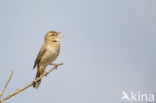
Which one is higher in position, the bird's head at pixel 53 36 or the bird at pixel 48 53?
the bird's head at pixel 53 36

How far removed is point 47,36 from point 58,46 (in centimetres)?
57

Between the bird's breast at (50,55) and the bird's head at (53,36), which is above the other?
the bird's head at (53,36)

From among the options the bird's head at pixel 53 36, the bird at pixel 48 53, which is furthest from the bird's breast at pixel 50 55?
the bird's head at pixel 53 36

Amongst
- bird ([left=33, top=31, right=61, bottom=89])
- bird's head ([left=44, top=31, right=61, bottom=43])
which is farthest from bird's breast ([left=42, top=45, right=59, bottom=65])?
bird's head ([left=44, top=31, right=61, bottom=43])

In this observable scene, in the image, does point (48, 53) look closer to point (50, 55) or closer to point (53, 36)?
point (50, 55)

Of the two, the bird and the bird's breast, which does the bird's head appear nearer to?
the bird

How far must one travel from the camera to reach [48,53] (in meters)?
7.90

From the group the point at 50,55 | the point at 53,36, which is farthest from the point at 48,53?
the point at 53,36

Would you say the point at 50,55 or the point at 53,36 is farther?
the point at 53,36

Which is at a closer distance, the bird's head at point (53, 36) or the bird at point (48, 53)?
the bird at point (48, 53)

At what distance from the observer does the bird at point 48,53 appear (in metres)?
7.84

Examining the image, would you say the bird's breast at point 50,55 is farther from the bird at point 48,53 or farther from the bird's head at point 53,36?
the bird's head at point 53,36

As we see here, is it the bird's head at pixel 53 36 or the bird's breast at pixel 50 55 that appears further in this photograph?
the bird's head at pixel 53 36

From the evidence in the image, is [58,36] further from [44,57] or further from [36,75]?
[36,75]
